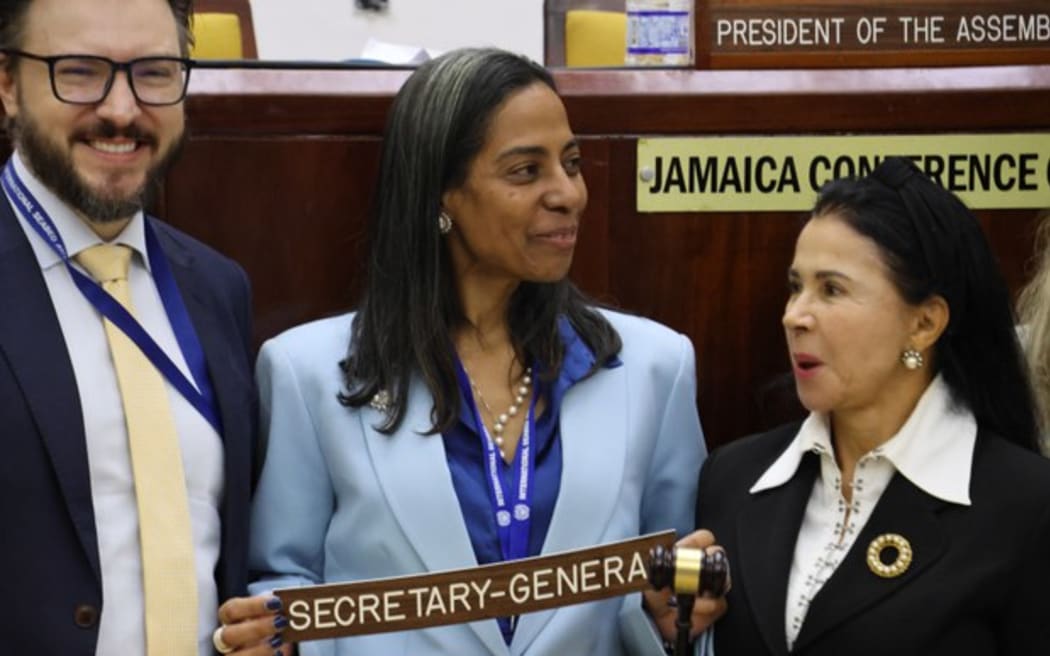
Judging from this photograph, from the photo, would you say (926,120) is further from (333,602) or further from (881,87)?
(333,602)

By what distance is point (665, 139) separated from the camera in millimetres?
3164

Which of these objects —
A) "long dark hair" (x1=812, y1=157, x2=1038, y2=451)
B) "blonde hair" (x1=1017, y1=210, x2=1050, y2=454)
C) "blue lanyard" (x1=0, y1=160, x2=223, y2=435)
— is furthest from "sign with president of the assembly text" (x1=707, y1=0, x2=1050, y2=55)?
"blue lanyard" (x1=0, y1=160, x2=223, y2=435)

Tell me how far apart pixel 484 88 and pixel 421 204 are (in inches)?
7.6

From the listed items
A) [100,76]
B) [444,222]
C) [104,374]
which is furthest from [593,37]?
[104,374]

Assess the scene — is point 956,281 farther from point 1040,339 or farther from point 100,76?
point 100,76

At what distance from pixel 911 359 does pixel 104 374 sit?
109 cm

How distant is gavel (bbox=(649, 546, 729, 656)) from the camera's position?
2.41m

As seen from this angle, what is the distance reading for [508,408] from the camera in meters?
2.85

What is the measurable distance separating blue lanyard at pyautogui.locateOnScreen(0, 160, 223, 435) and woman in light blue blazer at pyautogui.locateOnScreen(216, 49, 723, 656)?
169 millimetres

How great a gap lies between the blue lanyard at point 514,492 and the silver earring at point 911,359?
1.73ft

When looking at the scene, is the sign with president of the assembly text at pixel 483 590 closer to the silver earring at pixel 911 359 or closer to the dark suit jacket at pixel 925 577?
the dark suit jacket at pixel 925 577

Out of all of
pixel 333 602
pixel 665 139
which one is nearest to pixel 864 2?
pixel 665 139

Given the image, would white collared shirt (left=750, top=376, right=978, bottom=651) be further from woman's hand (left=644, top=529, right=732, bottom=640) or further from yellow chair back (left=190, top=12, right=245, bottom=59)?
yellow chair back (left=190, top=12, right=245, bottom=59)

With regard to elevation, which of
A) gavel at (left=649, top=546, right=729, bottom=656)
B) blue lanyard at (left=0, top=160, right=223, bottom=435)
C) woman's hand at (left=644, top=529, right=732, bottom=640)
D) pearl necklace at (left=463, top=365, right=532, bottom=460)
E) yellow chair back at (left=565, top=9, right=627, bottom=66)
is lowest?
woman's hand at (left=644, top=529, right=732, bottom=640)
